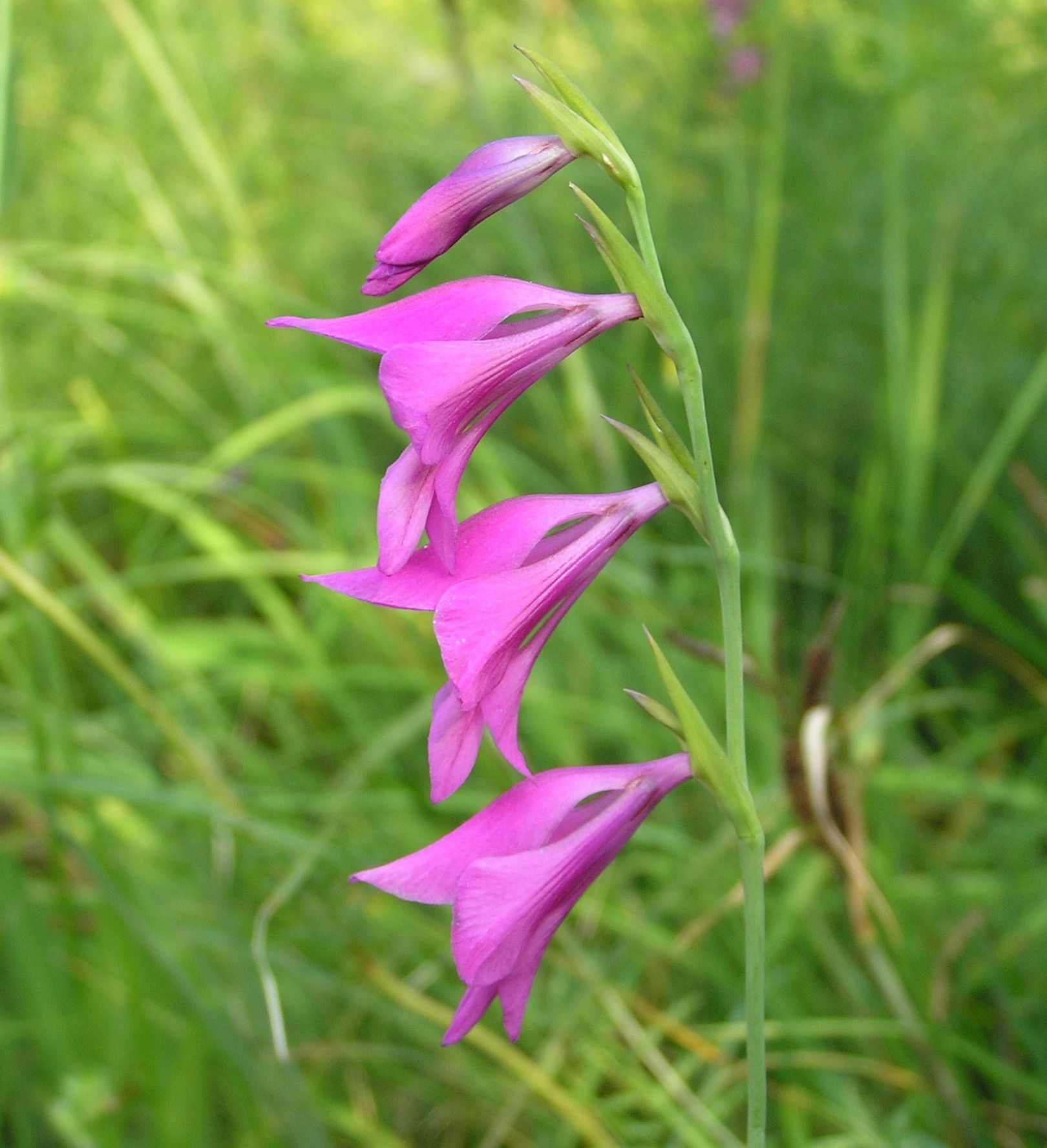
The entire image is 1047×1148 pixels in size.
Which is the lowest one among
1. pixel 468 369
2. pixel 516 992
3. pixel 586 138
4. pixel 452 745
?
pixel 516 992

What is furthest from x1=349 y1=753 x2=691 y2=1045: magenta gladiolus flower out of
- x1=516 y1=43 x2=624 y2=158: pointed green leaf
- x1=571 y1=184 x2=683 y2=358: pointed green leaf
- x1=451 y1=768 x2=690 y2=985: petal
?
x1=516 y1=43 x2=624 y2=158: pointed green leaf

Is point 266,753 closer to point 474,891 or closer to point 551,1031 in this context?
point 551,1031

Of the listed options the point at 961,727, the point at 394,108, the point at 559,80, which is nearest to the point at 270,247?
the point at 394,108

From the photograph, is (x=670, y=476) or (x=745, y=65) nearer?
(x=670, y=476)

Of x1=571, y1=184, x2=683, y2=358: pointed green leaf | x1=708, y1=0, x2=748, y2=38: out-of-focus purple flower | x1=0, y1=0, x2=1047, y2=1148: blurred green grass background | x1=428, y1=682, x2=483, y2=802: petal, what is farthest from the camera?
x1=708, y1=0, x2=748, y2=38: out-of-focus purple flower

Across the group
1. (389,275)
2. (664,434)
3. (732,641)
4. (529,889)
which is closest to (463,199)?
(389,275)

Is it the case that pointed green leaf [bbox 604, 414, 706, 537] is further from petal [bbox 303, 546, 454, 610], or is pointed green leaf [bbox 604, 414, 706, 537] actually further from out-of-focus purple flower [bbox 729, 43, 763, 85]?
out-of-focus purple flower [bbox 729, 43, 763, 85]

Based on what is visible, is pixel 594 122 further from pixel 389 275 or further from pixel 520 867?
pixel 520 867
